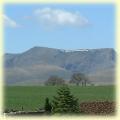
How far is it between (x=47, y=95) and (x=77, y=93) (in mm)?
386

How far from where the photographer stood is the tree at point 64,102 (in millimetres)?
4216

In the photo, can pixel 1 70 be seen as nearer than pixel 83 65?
Yes

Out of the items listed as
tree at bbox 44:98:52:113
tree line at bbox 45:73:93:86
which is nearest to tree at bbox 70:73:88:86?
tree line at bbox 45:73:93:86

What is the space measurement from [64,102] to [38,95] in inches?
28.9

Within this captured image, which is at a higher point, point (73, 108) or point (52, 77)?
point (52, 77)

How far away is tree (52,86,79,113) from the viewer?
4216 mm

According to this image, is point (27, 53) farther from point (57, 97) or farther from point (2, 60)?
point (57, 97)

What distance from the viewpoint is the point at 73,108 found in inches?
169

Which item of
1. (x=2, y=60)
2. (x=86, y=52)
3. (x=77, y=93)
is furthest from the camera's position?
(x=77, y=93)

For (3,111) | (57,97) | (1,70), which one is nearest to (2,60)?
(1,70)

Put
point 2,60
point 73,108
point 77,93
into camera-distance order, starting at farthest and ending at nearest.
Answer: point 77,93, point 73,108, point 2,60

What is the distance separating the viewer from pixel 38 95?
502cm

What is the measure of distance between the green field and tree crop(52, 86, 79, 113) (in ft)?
0.23

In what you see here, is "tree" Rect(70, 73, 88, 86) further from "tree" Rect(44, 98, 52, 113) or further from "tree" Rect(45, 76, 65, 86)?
"tree" Rect(44, 98, 52, 113)
